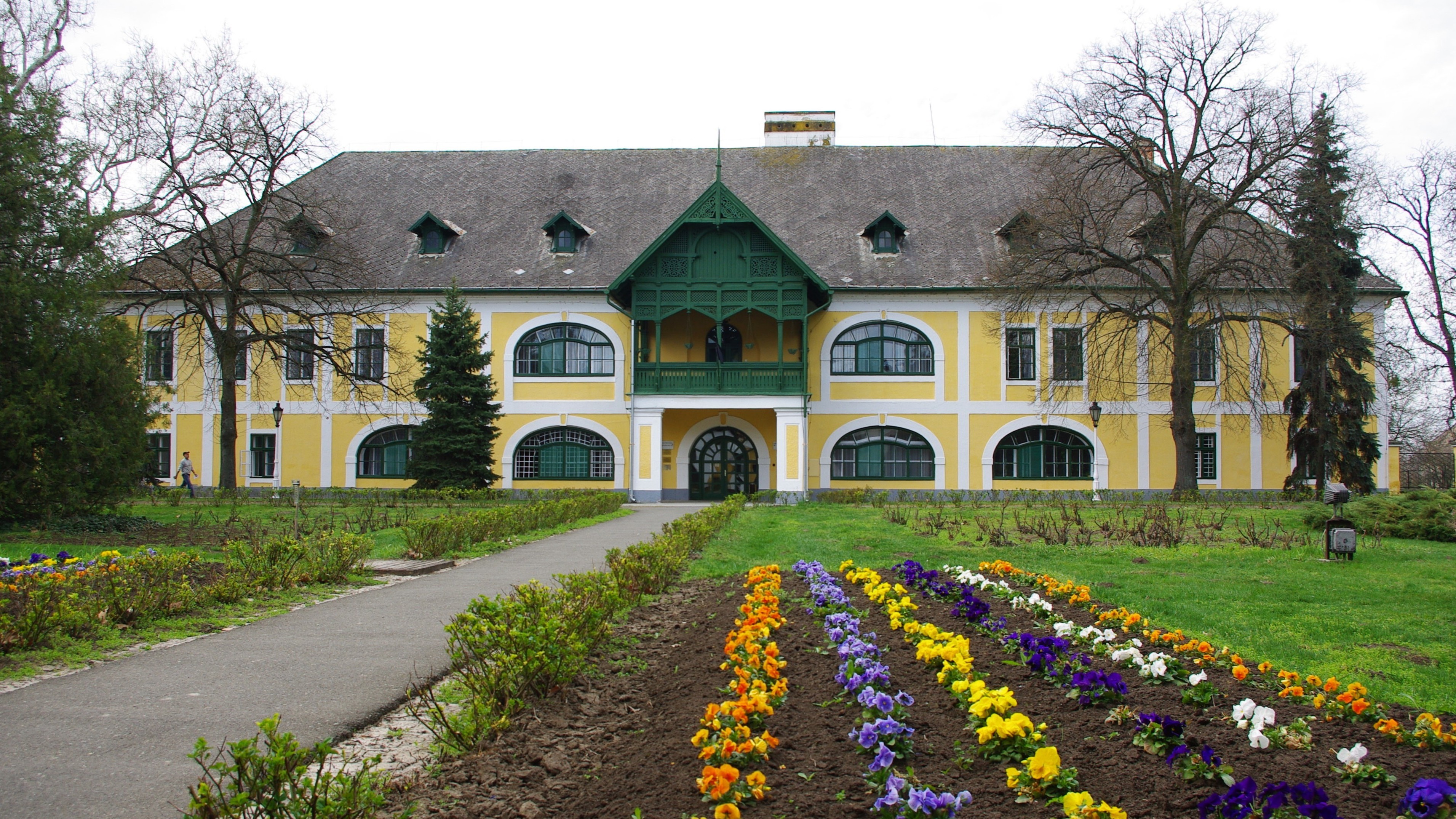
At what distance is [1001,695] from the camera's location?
4.33m

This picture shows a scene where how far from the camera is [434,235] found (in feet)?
102

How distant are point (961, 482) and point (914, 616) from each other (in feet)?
75.2

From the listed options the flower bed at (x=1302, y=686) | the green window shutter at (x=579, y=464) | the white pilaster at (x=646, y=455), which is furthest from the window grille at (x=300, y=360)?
the flower bed at (x=1302, y=686)

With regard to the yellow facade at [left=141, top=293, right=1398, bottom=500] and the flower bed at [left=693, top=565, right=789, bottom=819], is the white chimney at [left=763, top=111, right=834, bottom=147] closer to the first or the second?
the yellow facade at [left=141, top=293, right=1398, bottom=500]

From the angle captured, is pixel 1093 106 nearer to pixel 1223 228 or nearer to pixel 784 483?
pixel 1223 228

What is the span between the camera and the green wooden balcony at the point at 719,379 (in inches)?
1070

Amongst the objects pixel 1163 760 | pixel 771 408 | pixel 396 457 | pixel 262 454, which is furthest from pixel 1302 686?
pixel 262 454

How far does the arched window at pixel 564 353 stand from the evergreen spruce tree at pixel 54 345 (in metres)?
14.6

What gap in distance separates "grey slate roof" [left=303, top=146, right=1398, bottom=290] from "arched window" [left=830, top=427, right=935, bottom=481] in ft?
15.5

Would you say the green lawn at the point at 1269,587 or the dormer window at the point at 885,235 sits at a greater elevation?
the dormer window at the point at 885,235

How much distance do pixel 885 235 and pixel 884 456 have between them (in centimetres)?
720

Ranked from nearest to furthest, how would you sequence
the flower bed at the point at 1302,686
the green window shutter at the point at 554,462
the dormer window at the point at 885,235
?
the flower bed at the point at 1302,686
the green window shutter at the point at 554,462
the dormer window at the point at 885,235

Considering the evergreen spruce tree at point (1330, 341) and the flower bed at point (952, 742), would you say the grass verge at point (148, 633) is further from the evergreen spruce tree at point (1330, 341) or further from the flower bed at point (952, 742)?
the evergreen spruce tree at point (1330, 341)

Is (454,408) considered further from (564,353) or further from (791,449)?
(791,449)
